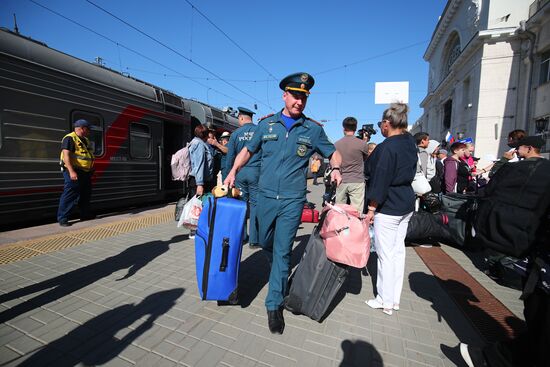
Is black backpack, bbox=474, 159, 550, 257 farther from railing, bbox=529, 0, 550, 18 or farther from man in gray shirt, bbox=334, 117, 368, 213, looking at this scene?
railing, bbox=529, 0, 550, 18

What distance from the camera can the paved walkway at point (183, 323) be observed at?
2012 mm

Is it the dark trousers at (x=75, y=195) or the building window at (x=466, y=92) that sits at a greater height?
the building window at (x=466, y=92)

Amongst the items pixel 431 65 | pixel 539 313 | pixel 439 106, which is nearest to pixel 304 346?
pixel 539 313

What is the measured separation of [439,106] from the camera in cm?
2775

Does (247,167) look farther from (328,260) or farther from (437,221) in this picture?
(437,221)

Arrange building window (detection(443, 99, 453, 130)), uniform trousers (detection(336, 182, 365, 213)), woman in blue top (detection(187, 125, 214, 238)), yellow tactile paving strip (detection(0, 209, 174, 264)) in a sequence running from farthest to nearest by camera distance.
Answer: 1. building window (detection(443, 99, 453, 130))
2. woman in blue top (detection(187, 125, 214, 238))
3. uniform trousers (detection(336, 182, 365, 213))
4. yellow tactile paving strip (detection(0, 209, 174, 264))

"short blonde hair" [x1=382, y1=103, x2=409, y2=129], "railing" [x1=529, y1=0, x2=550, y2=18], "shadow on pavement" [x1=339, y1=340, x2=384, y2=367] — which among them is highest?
"railing" [x1=529, y1=0, x2=550, y2=18]

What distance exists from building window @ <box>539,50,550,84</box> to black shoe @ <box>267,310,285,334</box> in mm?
19122

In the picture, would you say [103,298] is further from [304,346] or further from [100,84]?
[100,84]

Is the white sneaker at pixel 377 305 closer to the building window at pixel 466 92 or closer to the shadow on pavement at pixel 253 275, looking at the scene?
the shadow on pavement at pixel 253 275

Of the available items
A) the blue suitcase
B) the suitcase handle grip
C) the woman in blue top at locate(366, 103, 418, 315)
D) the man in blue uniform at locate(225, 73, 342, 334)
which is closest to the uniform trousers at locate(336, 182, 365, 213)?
the woman in blue top at locate(366, 103, 418, 315)

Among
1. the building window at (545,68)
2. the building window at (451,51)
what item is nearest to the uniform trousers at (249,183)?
the building window at (545,68)

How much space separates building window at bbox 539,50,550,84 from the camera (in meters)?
14.0

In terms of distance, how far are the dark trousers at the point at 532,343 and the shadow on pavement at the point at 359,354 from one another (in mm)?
705
